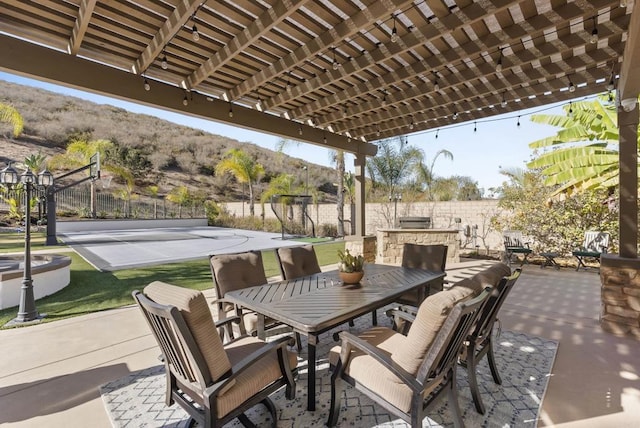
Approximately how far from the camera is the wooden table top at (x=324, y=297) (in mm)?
2367

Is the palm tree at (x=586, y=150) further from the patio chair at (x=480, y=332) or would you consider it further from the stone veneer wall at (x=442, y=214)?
the patio chair at (x=480, y=332)

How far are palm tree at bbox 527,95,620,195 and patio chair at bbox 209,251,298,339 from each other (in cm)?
786

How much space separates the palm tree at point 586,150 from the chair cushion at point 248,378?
8.44 metres

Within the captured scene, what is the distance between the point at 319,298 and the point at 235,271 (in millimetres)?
1112

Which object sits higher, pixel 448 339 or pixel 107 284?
pixel 448 339

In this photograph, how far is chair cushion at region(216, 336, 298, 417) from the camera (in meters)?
1.84

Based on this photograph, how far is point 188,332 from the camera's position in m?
1.70


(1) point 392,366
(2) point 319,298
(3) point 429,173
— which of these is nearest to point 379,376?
(1) point 392,366

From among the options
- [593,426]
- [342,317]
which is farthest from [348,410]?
[593,426]

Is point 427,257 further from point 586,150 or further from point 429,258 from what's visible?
point 586,150

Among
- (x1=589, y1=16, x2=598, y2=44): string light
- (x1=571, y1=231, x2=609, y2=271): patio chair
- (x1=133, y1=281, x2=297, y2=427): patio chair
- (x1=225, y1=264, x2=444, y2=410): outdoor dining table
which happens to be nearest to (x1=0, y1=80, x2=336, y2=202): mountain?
(x1=571, y1=231, x2=609, y2=271): patio chair

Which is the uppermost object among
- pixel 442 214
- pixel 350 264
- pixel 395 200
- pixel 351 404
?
pixel 395 200

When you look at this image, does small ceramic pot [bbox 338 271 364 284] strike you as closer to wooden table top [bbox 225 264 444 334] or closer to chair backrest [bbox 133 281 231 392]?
wooden table top [bbox 225 264 444 334]

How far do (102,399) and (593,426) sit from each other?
367 cm
